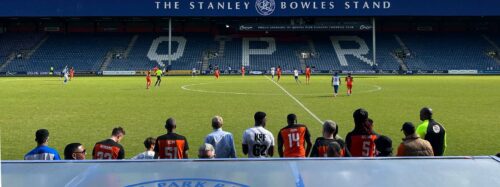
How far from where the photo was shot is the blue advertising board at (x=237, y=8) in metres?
60.8

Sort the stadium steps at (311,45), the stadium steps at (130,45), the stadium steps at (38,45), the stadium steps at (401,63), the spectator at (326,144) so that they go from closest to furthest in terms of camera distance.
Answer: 1. the spectator at (326,144)
2. the stadium steps at (401,63)
3. the stadium steps at (38,45)
4. the stadium steps at (130,45)
5. the stadium steps at (311,45)

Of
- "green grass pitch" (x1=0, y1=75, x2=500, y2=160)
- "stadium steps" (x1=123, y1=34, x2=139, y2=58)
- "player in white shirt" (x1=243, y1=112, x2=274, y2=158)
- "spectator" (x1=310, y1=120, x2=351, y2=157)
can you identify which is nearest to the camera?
"spectator" (x1=310, y1=120, x2=351, y2=157)

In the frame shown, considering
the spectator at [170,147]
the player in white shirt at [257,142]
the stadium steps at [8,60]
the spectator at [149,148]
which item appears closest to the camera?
the spectator at [149,148]

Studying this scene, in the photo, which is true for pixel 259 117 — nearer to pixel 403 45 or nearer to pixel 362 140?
pixel 362 140

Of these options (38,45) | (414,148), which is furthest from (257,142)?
(38,45)

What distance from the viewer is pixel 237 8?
202 feet

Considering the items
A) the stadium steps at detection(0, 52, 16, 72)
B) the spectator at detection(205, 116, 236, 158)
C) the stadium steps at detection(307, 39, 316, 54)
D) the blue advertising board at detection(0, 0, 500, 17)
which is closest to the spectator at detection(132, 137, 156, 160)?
the spectator at detection(205, 116, 236, 158)

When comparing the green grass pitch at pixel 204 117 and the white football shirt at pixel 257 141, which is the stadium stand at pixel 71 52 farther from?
the white football shirt at pixel 257 141

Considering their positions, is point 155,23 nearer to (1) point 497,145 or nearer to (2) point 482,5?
(2) point 482,5

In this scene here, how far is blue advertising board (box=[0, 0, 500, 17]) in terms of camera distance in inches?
2395

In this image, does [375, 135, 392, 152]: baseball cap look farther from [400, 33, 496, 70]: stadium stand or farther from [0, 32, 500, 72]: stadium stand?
[400, 33, 496, 70]: stadium stand

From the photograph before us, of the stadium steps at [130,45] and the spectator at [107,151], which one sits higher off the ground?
the stadium steps at [130,45]

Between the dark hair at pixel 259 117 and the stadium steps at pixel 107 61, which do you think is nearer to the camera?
the dark hair at pixel 259 117

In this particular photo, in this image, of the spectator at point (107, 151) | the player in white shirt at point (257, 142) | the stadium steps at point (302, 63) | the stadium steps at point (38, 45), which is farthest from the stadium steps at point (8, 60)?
the player in white shirt at point (257, 142)
